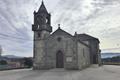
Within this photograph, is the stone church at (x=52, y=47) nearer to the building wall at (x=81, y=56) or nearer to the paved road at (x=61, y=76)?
the building wall at (x=81, y=56)

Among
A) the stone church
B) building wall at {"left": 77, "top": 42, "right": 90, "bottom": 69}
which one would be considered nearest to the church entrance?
the stone church

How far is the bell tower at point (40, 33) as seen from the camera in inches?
1064

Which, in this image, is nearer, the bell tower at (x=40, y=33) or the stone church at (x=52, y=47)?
the stone church at (x=52, y=47)

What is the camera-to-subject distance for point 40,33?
1091 inches

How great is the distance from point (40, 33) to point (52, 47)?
333 cm

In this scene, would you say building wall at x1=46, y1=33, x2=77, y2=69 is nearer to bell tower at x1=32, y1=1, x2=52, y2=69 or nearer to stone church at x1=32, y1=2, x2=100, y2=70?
stone church at x1=32, y1=2, x2=100, y2=70

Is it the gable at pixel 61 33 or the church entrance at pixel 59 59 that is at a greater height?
the gable at pixel 61 33

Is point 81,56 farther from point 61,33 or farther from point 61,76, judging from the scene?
point 61,76

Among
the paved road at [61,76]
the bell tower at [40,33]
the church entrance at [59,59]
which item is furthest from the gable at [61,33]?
the paved road at [61,76]

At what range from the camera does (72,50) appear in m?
25.7

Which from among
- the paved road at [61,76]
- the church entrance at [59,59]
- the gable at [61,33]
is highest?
the gable at [61,33]

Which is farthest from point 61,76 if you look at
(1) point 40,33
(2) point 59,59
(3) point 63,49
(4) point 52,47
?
(1) point 40,33

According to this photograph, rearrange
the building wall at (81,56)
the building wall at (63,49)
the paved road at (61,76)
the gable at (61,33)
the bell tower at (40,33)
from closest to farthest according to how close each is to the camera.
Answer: the paved road at (61,76) < the building wall at (63,49) < the gable at (61,33) < the building wall at (81,56) < the bell tower at (40,33)

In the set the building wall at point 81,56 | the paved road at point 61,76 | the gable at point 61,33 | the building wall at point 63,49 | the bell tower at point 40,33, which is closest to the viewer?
the paved road at point 61,76
